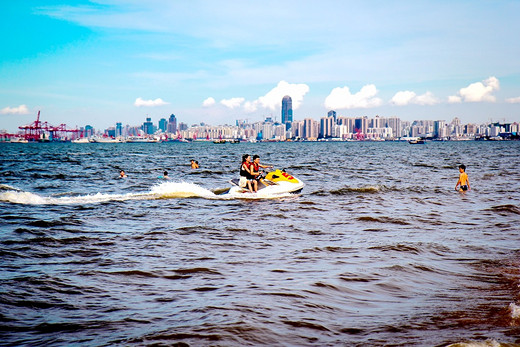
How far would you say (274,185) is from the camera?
1947 cm

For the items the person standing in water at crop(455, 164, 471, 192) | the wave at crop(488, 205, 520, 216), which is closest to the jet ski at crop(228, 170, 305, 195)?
the wave at crop(488, 205, 520, 216)

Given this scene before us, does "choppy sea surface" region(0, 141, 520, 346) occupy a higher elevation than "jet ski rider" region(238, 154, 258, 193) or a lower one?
lower

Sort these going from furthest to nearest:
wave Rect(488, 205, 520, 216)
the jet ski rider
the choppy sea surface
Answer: the jet ski rider
wave Rect(488, 205, 520, 216)
the choppy sea surface

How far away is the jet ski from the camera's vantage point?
1922cm

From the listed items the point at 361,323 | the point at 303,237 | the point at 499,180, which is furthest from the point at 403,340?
the point at 499,180

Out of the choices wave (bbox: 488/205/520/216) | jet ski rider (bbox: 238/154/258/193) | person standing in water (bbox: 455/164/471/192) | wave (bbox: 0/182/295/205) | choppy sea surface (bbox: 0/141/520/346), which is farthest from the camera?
person standing in water (bbox: 455/164/471/192)

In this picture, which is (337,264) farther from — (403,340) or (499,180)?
(499,180)

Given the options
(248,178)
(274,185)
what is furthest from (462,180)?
(248,178)

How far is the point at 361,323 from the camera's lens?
586cm

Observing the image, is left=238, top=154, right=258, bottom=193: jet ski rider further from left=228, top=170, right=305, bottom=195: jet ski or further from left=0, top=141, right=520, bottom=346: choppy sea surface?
left=0, top=141, right=520, bottom=346: choppy sea surface

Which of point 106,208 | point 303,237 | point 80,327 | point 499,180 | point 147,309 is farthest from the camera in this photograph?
point 499,180

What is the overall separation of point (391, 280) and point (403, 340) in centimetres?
261

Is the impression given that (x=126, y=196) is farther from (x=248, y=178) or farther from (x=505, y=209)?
(x=505, y=209)

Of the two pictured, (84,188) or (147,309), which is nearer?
(147,309)
